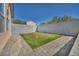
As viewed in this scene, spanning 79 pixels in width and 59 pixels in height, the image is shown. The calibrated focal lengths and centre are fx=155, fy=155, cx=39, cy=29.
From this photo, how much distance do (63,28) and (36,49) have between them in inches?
12.3

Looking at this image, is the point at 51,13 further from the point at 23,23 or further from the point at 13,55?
the point at 13,55

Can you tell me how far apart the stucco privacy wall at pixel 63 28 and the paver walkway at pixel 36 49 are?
2.3 inches

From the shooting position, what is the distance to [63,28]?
142 centimetres

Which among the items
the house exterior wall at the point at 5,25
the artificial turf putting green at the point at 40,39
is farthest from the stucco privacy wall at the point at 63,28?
the house exterior wall at the point at 5,25

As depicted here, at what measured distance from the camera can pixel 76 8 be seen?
141 cm

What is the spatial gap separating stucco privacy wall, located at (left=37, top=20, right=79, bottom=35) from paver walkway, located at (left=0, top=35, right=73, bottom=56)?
0.19ft

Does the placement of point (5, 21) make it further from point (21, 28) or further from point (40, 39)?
point (40, 39)

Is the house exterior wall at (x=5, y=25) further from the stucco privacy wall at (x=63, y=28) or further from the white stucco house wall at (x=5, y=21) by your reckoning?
the stucco privacy wall at (x=63, y=28)

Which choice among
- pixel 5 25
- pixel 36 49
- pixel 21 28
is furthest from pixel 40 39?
pixel 5 25

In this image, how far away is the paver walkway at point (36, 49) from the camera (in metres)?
1.39

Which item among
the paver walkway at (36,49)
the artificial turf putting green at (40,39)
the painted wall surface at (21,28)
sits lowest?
the paver walkway at (36,49)

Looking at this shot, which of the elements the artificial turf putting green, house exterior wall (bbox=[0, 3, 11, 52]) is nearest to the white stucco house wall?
house exterior wall (bbox=[0, 3, 11, 52])

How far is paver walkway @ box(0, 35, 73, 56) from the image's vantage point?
1395 millimetres

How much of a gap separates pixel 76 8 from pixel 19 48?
0.63 m
